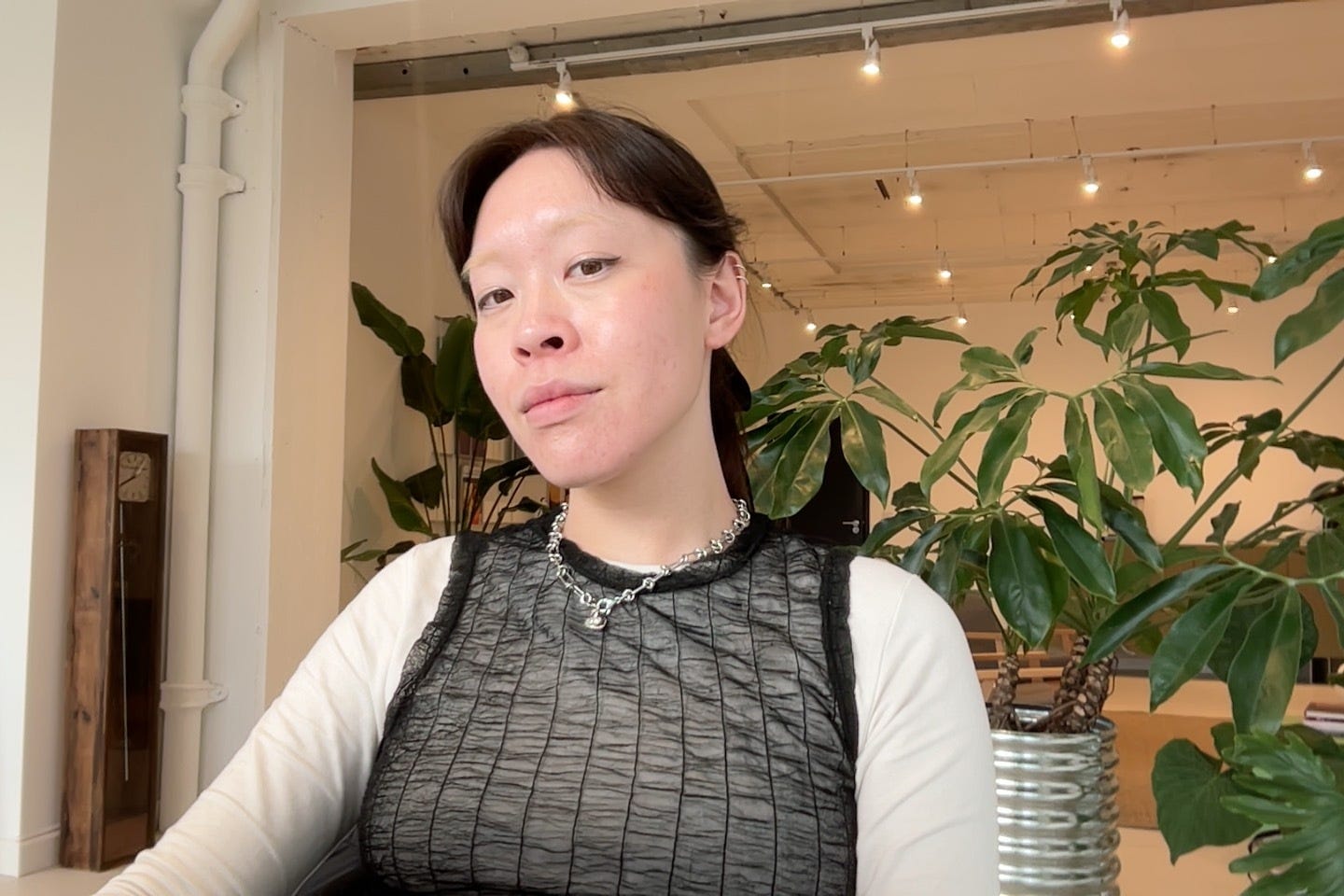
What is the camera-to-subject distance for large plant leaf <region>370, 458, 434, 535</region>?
469cm

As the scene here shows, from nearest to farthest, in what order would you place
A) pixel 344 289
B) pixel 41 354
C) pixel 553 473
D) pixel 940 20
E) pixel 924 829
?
1. pixel 924 829
2. pixel 553 473
3. pixel 41 354
4. pixel 344 289
5. pixel 940 20

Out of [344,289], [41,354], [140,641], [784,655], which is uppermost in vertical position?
[344,289]

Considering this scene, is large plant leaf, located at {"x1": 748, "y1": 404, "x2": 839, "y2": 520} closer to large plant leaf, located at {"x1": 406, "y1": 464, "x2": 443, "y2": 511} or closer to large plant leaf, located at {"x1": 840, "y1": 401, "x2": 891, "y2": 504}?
large plant leaf, located at {"x1": 840, "y1": 401, "x2": 891, "y2": 504}

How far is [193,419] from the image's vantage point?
3596 mm

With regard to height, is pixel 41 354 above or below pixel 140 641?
above

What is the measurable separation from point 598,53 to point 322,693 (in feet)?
13.7

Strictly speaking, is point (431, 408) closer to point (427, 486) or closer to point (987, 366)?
point (427, 486)

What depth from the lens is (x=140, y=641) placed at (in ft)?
10.9

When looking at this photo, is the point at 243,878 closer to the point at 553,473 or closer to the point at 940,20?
the point at 553,473

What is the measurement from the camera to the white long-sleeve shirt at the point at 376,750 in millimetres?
797

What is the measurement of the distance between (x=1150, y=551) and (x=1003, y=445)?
207 millimetres

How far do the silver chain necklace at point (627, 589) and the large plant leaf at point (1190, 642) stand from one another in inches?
19.7

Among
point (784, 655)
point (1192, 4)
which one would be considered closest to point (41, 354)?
point (784, 655)

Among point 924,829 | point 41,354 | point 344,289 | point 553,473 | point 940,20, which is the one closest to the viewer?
point 924,829
